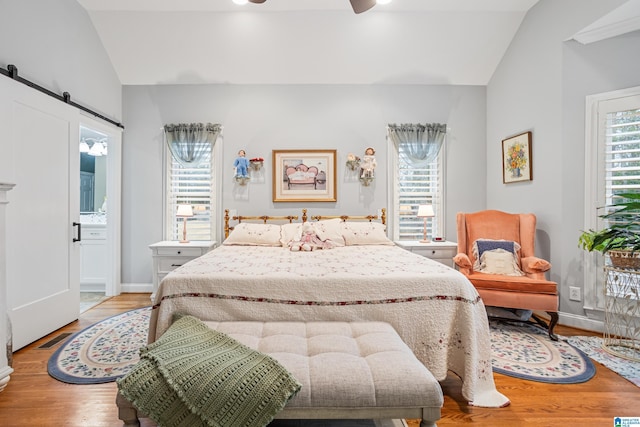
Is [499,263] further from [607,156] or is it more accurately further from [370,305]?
[370,305]

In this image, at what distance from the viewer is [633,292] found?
8.84 feet

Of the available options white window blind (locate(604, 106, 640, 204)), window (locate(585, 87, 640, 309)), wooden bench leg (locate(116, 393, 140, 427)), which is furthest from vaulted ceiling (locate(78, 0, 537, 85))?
wooden bench leg (locate(116, 393, 140, 427))

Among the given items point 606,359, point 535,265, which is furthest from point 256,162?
point 606,359

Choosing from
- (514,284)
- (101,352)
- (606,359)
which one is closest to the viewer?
(606,359)

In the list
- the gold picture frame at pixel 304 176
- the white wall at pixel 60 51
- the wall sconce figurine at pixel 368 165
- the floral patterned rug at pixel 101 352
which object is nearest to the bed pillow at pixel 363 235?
the gold picture frame at pixel 304 176

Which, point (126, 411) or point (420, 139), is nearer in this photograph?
point (126, 411)

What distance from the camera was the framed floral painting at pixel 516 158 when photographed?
12.4ft

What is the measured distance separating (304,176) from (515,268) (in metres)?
2.80

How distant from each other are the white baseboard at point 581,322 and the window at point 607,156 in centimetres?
16

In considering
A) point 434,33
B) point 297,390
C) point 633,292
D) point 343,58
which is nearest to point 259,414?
point 297,390

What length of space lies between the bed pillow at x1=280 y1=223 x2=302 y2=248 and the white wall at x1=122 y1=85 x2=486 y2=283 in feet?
1.90

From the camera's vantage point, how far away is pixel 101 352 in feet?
8.82

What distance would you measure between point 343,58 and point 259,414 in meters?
4.15

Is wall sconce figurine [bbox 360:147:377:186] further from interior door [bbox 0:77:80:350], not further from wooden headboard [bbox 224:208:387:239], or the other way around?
interior door [bbox 0:77:80:350]
